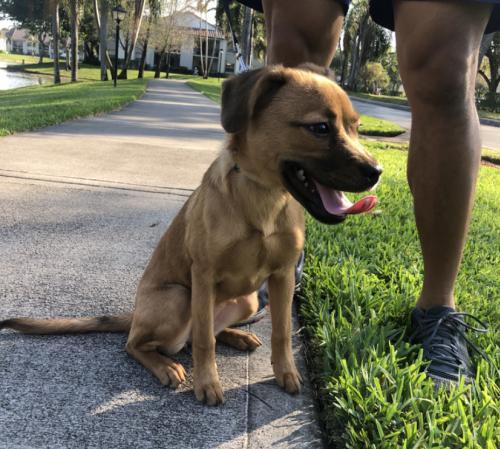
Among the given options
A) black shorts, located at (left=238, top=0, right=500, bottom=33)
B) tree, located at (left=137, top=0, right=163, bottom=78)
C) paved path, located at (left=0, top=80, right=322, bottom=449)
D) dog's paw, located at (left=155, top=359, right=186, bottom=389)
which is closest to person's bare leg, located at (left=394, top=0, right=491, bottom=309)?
black shorts, located at (left=238, top=0, right=500, bottom=33)

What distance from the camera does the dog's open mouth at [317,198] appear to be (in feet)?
6.58

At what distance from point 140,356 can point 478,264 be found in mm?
2483

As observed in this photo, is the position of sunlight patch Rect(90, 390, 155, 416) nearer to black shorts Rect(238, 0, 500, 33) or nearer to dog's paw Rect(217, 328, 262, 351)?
dog's paw Rect(217, 328, 262, 351)

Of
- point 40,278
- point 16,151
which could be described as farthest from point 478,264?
point 16,151

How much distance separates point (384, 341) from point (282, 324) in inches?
18.3

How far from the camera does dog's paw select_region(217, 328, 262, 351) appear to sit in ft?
8.13

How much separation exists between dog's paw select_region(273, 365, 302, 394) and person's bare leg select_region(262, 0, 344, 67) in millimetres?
1823

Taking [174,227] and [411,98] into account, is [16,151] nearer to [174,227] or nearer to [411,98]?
[174,227]

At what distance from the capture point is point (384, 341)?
90.0 inches

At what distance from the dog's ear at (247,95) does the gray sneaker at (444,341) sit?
1.25m

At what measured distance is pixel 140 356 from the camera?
222 cm

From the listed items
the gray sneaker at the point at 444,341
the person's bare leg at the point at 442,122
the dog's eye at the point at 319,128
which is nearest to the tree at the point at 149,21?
the person's bare leg at the point at 442,122

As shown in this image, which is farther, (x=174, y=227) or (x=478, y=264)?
(x=478, y=264)

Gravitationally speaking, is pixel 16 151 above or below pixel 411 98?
below
